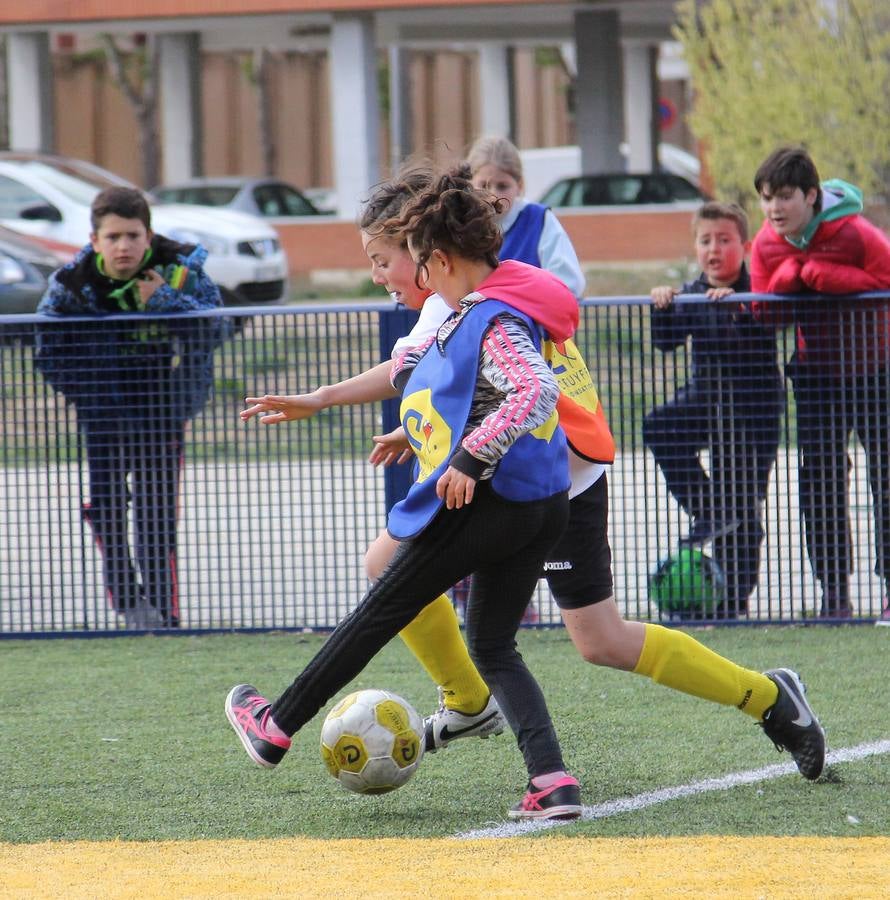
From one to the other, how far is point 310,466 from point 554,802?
10.5 feet

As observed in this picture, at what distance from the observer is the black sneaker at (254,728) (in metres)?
4.31

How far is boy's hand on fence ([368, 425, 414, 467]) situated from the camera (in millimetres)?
4633

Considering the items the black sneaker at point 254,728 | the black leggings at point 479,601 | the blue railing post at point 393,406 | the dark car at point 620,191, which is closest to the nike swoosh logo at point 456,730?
the black leggings at point 479,601

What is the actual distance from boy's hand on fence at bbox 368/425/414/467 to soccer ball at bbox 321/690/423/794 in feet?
2.36

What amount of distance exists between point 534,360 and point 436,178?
2.05ft

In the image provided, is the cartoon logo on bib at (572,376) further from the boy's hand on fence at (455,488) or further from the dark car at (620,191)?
the dark car at (620,191)

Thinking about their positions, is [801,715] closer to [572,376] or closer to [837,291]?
[572,376]

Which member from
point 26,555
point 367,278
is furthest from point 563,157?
point 26,555

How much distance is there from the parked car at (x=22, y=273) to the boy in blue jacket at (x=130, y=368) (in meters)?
8.25

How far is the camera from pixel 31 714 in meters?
5.76

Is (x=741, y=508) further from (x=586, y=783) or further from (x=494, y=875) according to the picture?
(x=494, y=875)

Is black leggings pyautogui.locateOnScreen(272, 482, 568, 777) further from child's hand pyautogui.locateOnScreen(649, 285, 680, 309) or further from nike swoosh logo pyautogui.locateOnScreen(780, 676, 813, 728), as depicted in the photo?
child's hand pyautogui.locateOnScreen(649, 285, 680, 309)

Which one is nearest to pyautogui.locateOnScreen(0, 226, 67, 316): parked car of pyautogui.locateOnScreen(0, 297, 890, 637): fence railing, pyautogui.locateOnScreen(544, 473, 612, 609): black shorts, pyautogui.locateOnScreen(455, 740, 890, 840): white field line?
pyautogui.locateOnScreen(0, 297, 890, 637): fence railing

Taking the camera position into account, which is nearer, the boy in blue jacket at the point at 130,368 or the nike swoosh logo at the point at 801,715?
the nike swoosh logo at the point at 801,715
